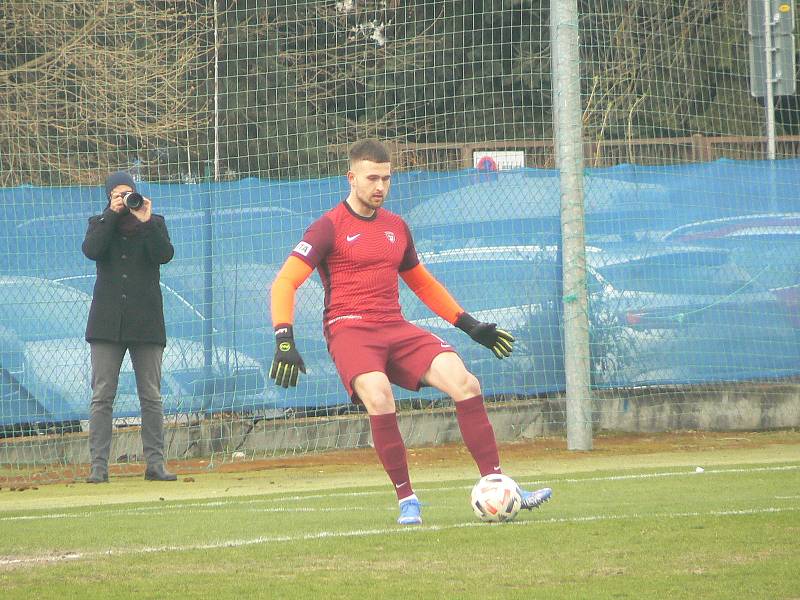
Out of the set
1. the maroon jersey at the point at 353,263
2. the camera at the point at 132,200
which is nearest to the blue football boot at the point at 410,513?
the maroon jersey at the point at 353,263

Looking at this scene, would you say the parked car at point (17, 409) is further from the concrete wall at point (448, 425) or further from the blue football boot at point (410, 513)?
the blue football boot at point (410, 513)

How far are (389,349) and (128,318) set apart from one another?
13.0ft

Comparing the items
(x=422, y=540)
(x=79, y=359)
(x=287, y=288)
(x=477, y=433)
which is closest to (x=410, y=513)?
(x=477, y=433)

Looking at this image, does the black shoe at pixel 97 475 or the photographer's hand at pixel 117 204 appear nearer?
the photographer's hand at pixel 117 204

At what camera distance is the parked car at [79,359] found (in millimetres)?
12586

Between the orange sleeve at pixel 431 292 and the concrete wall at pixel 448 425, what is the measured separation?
4953 millimetres

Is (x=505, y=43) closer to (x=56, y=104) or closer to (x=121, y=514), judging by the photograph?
(x=56, y=104)

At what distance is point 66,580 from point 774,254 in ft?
30.1

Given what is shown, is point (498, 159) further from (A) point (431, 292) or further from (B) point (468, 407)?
Result: (B) point (468, 407)

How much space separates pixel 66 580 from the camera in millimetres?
5602

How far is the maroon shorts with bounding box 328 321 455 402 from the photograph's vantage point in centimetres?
725

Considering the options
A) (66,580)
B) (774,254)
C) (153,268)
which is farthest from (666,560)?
(774,254)

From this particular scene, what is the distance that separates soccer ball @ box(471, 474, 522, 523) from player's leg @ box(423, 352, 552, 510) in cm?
21

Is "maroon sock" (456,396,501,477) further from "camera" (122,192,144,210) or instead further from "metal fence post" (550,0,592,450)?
"metal fence post" (550,0,592,450)
